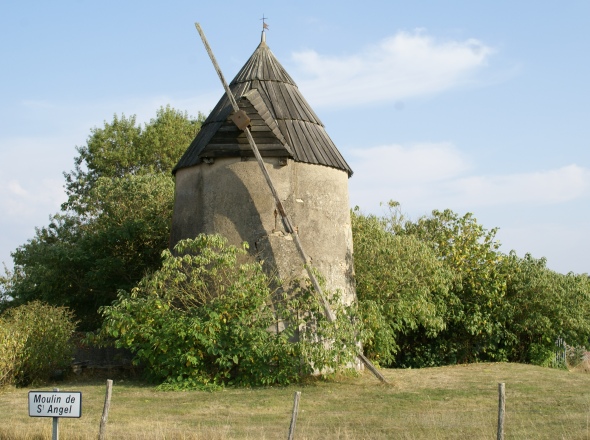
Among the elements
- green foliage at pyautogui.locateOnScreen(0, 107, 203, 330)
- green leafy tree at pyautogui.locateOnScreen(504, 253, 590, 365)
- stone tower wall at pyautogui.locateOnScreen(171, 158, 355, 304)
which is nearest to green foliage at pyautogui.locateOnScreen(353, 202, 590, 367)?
green leafy tree at pyautogui.locateOnScreen(504, 253, 590, 365)

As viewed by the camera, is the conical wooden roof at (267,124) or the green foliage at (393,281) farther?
the green foliage at (393,281)

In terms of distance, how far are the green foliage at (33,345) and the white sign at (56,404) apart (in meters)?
7.04

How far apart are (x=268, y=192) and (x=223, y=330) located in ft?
10.3

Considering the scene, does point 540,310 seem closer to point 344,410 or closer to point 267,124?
point 267,124

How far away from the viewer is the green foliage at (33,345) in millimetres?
14695

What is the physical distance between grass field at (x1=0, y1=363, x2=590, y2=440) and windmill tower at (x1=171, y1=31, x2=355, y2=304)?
9.21ft

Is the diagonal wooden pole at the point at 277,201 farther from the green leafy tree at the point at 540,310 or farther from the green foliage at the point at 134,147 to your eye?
the green foliage at the point at 134,147

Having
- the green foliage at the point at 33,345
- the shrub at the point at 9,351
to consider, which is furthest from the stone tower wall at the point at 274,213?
the shrub at the point at 9,351

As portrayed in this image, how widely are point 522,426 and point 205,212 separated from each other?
8.22 metres

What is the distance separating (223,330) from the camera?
14586 mm

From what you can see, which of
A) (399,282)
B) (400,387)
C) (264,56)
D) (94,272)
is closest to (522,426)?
(400,387)

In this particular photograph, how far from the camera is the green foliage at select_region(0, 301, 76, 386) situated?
14.7 m

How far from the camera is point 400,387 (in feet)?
48.2

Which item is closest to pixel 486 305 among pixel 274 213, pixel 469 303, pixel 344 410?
pixel 469 303
